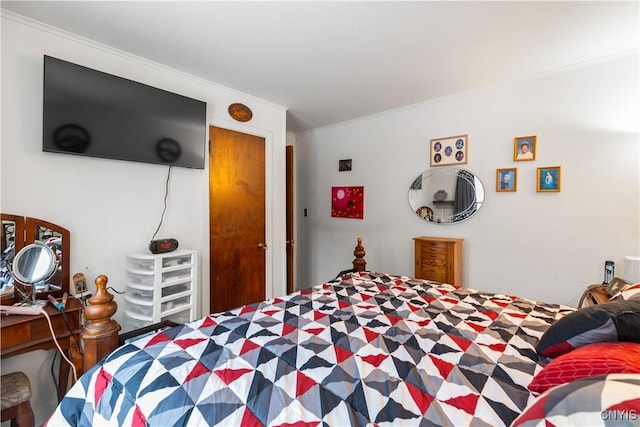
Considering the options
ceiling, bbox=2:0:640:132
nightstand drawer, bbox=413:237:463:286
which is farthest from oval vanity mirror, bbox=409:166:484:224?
ceiling, bbox=2:0:640:132

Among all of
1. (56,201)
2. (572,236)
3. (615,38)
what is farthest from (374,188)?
(56,201)

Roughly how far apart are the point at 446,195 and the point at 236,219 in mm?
2250

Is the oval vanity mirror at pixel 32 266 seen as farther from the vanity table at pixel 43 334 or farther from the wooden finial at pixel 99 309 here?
the wooden finial at pixel 99 309

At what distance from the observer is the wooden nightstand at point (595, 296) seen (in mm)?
1949

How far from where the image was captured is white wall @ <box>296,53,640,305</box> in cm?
219

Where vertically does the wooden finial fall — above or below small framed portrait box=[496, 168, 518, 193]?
below

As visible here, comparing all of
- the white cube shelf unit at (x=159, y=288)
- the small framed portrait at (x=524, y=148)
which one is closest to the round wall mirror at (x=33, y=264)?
the white cube shelf unit at (x=159, y=288)

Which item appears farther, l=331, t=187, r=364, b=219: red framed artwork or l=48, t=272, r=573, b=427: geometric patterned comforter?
l=331, t=187, r=364, b=219: red framed artwork

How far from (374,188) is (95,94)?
2856mm

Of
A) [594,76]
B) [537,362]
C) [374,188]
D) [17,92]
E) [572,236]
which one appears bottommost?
[537,362]

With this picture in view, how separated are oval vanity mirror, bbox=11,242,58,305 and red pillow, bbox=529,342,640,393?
2.36m

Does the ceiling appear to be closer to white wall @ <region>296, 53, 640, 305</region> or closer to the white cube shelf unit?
white wall @ <region>296, 53, 640, 305</region>

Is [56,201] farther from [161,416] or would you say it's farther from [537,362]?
[537,362]

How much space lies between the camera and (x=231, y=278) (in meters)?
2.96
